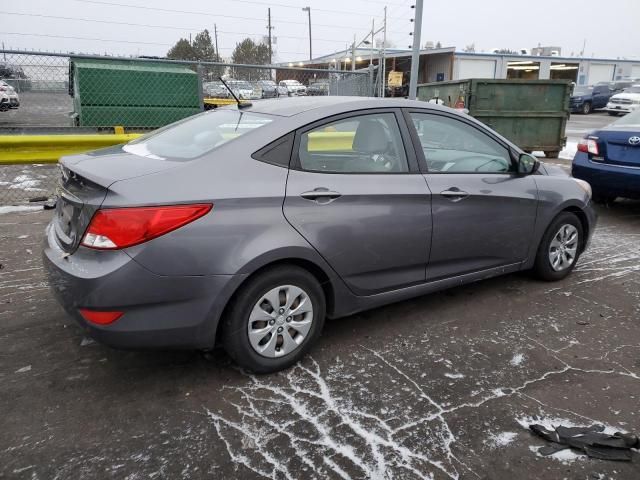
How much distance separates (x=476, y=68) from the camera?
40.2 metres

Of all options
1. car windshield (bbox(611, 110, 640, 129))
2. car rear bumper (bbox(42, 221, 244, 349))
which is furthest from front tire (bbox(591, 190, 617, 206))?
car rear bumper (bbox(42, 221, 244, 349))

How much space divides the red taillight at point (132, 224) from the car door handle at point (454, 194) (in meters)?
1.74

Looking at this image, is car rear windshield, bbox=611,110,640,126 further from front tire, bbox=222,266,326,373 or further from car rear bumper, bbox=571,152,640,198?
front tire, bbox=222,266,326,373

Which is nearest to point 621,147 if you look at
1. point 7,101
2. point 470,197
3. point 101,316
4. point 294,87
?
point 470,197

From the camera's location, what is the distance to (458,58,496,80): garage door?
39531mm

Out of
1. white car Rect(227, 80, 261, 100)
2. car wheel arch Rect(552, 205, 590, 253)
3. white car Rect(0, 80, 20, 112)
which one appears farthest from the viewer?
white car Rect(0, 80, 20, 112)

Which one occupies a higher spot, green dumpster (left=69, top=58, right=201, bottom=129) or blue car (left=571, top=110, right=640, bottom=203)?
green dumpster (left=69, top=58, right=201, bottom=129)

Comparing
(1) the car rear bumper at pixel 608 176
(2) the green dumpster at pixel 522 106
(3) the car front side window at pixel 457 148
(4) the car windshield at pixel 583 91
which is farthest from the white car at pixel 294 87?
(4) the car windshield at pixel 583 91

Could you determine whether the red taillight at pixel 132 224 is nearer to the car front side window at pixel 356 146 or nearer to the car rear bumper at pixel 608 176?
the car front side window at pixel 356 146

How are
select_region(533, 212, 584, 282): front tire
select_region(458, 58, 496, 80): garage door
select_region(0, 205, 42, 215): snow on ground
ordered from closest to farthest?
select_region(533, 212, 584, 282): front tire
select_region(0, 205, 42, 215): snow on ground
select_region(458, 58, 496, 80): garage door

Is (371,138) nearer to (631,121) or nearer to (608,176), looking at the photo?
(608,176)

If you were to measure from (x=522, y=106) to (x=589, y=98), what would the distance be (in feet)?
70.6

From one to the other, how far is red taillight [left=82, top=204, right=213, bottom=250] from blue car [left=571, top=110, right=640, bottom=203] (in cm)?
560

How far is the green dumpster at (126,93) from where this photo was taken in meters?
9.26
